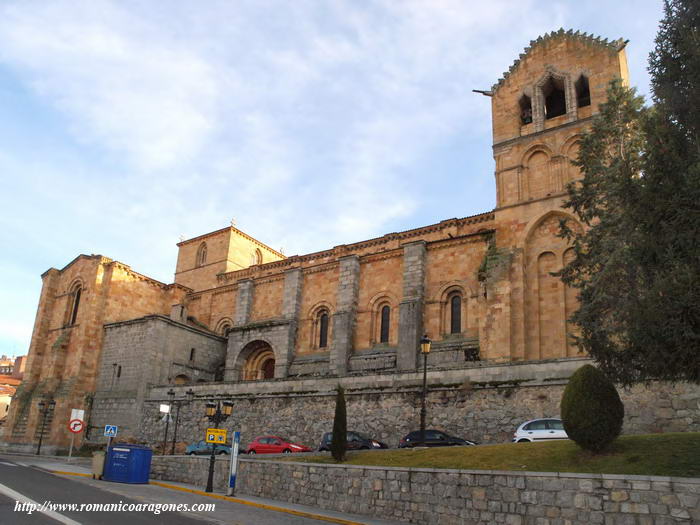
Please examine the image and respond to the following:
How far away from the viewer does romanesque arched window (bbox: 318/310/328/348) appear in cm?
3384

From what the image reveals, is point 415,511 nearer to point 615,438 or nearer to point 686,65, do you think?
point 615,438

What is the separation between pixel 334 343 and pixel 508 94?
17.0 metres

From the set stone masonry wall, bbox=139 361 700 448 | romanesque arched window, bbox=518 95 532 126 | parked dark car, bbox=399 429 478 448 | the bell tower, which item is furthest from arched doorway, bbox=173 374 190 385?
romanesque arched window, bbox=518 95 532 126

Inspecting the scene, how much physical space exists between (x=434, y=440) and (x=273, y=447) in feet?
23.6

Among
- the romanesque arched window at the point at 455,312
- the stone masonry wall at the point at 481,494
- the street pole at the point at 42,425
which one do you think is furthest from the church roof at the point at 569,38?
the street pole at the point at 42,425

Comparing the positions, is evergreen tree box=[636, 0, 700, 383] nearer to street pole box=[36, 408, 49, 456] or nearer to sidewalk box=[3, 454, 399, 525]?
sidewalk box=[3, 454, 399, 525]

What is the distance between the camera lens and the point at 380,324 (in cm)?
3206

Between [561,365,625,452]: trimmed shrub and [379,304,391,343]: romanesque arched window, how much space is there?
62.0ft

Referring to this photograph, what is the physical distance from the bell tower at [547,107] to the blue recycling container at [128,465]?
775 inches

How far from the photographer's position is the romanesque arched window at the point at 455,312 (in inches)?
1136

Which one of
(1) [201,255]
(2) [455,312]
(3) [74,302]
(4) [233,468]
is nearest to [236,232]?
(1) [201,255]

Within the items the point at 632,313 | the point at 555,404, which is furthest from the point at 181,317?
the point at 632,313

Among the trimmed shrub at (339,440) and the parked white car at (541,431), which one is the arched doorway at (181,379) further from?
the parked white car at (541,431)

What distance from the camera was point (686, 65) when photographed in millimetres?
10023
